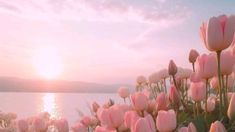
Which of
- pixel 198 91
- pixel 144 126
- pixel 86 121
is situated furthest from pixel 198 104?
pixel 86 121

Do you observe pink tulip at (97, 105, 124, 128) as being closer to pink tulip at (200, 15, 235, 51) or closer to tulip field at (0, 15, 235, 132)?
tulip field at (0, 15, 235, 132)

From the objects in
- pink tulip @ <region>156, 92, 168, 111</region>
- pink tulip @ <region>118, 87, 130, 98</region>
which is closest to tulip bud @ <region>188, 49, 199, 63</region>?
pink tulip @ <region>156, 92, 168, 111</region>

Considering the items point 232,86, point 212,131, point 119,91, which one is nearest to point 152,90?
point 119,91

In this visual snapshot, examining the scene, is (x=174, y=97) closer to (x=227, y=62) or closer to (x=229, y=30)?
(x=227, y=62)

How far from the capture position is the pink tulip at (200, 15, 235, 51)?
1.78 m

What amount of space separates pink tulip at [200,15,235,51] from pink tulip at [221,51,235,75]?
74 millimetres

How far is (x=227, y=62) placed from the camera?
1.87 meters

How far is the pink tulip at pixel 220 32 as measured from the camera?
5.83 feet

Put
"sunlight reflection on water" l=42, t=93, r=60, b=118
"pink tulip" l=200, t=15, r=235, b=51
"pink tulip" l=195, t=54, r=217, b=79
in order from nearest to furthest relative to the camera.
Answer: "pink tulip" l=200, t=15, r=235, b=51 → "pink tulip" l=195, t=54, r=217, b=79 → "sunlight reflection on water" l=42, t=93, r=60, b=118

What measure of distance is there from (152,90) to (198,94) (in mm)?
1479

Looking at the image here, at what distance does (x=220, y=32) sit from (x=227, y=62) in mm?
156

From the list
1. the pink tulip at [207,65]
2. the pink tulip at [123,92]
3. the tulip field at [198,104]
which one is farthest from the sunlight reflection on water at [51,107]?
the pink tulip at [207,65]

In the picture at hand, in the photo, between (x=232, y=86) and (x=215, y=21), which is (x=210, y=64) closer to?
(x=215, y=21)

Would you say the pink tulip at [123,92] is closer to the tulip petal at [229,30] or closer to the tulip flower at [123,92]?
the tulip flower at [123,92]
